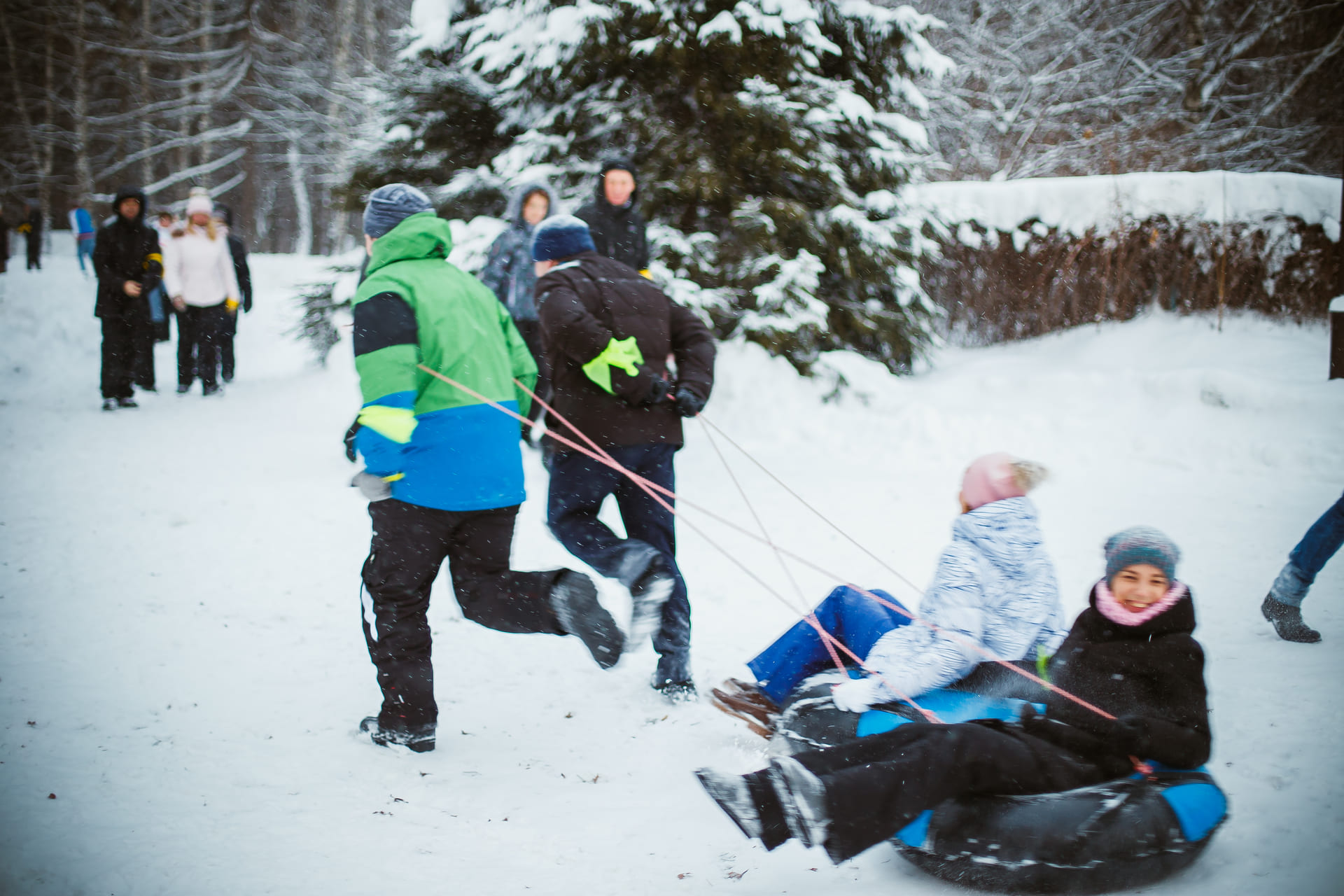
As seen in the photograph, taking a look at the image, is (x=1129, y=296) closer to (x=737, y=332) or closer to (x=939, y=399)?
(x=939, y=399)

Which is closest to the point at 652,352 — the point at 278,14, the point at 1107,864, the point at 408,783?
the point at 408,783

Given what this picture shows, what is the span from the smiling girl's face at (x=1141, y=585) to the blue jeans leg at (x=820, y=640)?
728 millimetres

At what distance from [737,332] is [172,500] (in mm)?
4654

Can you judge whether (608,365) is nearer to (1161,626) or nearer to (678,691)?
(678,691)

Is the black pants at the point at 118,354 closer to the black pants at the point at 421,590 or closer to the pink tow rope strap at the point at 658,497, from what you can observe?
the pink tow rope strap at the point at 658,497

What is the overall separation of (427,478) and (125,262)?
6779 millimetres

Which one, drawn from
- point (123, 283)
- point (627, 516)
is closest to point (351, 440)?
point (627, 516)

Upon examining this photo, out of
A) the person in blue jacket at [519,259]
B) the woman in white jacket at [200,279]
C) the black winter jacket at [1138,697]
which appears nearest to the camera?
the black winter jacket at [1138,697]

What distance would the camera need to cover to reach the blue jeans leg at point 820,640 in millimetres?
2906

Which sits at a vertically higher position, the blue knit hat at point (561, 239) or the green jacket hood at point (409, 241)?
the blue knit hat at point (561, 239)

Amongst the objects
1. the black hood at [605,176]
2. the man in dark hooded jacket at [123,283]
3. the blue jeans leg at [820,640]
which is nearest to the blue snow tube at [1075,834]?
the blue jeans leg at [820,640]

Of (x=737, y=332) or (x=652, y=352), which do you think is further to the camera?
(x=737, y=332)

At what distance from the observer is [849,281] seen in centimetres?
879

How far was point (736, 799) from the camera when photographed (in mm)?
2059
